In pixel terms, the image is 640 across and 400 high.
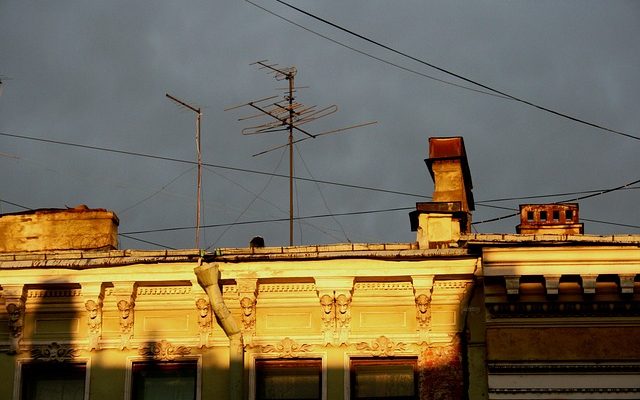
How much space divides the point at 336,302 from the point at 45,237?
5667 millimetres

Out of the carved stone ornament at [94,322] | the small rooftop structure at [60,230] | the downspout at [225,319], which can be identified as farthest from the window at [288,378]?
the small rooftop structure at [60,230]

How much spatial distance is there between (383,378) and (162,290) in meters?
3.65

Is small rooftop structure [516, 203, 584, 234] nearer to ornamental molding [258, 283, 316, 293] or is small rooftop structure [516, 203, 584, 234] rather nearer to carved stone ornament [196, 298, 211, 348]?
ornamental molding [258, 283, 316, 293]

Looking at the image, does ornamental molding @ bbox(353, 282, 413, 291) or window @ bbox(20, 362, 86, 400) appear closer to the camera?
ornamental molding @ bbox(353, 282, 413, 291)

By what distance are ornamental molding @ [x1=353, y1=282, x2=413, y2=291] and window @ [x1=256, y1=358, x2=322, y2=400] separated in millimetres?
1279

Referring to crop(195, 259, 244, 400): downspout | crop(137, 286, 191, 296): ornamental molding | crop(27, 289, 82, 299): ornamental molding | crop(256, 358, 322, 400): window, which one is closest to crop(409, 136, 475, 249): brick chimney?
crop(256, 358, 322, 400): window

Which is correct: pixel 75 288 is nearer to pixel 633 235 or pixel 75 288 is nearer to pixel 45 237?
pixel 45 237

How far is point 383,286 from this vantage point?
19547 millimetres

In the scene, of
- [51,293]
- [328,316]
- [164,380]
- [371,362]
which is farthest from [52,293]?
[371,362]

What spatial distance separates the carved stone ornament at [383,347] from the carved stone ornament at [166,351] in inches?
108

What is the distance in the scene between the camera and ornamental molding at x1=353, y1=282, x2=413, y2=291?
19.5 meters

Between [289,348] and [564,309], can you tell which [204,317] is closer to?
[289,348]

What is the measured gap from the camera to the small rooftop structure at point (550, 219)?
22.0 meters

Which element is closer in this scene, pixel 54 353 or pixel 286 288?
pixel 286 288
